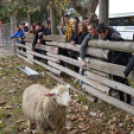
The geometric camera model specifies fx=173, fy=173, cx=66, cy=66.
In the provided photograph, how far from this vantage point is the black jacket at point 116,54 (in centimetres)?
373

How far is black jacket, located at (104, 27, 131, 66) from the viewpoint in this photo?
12.2ft

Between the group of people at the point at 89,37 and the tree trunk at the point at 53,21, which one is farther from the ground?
the tree trunk at the point at 53,21

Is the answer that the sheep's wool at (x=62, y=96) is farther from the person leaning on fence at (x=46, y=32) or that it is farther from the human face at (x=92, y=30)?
the person leaning on fence at (x=46, y=32)

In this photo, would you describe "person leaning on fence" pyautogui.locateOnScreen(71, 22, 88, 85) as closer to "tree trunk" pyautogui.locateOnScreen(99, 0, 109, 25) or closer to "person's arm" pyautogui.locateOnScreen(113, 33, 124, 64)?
"tree trunk" pyautogui.locateOnScreen(99, 0, 109, 25)

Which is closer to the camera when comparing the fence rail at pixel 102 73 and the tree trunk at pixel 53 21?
the fence rail at pixel 102 73

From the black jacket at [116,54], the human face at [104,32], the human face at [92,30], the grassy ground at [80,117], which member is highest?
the human face at [92,30]

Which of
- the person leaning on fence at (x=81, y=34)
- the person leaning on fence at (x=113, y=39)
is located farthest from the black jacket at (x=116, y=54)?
the person leaning on fence at (x=81, y=34)

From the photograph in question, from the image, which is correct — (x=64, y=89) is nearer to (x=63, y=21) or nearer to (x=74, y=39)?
(x=74, y=39)

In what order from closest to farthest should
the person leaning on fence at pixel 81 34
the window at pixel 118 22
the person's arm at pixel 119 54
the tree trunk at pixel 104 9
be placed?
the person's arm at pixel 119 54 → the tree trunk at pixel 104 9 → the person leaning on fence at pixel 81 34 → the window at pixel 118 22

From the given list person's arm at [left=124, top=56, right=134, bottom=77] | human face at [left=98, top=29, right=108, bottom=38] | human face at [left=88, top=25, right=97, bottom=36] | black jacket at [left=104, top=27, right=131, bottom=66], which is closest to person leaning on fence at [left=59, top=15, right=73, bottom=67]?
human face at [left=88, top=25, right=97, bottom=36]

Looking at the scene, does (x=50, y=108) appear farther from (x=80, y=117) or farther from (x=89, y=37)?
(x=89, y=37)

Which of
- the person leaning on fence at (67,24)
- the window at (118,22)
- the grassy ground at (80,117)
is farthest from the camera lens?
the window at (118,22)

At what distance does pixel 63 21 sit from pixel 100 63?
2751 millimetres

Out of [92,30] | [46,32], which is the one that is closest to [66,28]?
[46,32]
